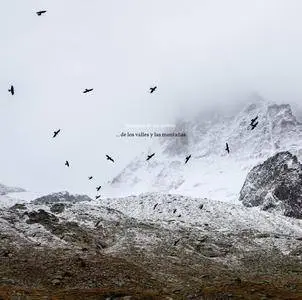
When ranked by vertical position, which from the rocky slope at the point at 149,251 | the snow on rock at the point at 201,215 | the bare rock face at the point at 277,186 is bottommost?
the bare rock face at the point at 277,186

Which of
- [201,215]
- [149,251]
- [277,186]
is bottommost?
[277,186]

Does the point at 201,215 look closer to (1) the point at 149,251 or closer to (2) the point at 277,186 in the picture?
(1) the point at 149,251

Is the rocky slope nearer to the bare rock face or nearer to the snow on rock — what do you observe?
the snow on rock

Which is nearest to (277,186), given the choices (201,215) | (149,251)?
(201,215)

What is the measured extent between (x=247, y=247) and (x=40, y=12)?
54.8 meters

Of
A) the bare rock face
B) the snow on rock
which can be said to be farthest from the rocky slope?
the bare rock face

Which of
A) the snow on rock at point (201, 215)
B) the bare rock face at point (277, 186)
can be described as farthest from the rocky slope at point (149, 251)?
the bare rock face at point (277, 186)

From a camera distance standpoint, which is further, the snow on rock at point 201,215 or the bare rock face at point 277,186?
the bare rock face at point 277,186

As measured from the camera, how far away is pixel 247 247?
8325 centimetres

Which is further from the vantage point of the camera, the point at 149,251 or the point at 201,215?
the point at 201,215

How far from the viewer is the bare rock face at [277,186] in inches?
5605

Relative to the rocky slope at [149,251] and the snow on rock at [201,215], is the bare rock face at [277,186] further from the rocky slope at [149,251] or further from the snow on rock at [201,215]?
the rocky slope at [149,251]

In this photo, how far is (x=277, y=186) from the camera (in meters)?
151

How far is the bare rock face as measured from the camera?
142 meters
